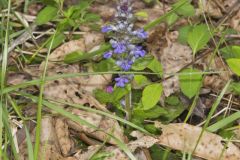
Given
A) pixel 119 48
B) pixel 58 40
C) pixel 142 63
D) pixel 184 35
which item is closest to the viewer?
pixel 119 48

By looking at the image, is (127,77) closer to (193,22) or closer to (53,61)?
(53,61)

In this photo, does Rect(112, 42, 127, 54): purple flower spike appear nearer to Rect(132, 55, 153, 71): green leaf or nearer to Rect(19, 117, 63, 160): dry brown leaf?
Rect(132, 55, 153, 71): green leaf

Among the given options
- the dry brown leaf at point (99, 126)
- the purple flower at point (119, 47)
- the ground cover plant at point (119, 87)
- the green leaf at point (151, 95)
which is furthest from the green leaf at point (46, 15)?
the green leaf at point (151, 95)

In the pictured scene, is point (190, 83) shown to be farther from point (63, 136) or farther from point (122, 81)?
point (63, 136)

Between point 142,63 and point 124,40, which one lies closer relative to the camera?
point 124,40

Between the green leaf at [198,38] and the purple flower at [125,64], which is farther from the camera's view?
the green leaf at [198,38]

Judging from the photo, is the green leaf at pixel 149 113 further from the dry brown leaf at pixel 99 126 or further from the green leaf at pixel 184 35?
the green leaf at pixel 184 35

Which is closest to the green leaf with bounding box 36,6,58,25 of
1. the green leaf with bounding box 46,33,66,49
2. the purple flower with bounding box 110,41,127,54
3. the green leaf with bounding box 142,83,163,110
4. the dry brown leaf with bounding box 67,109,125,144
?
the green leaf with bounding box 46,33,66,49

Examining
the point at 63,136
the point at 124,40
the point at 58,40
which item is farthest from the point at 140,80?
the point at 58,40
